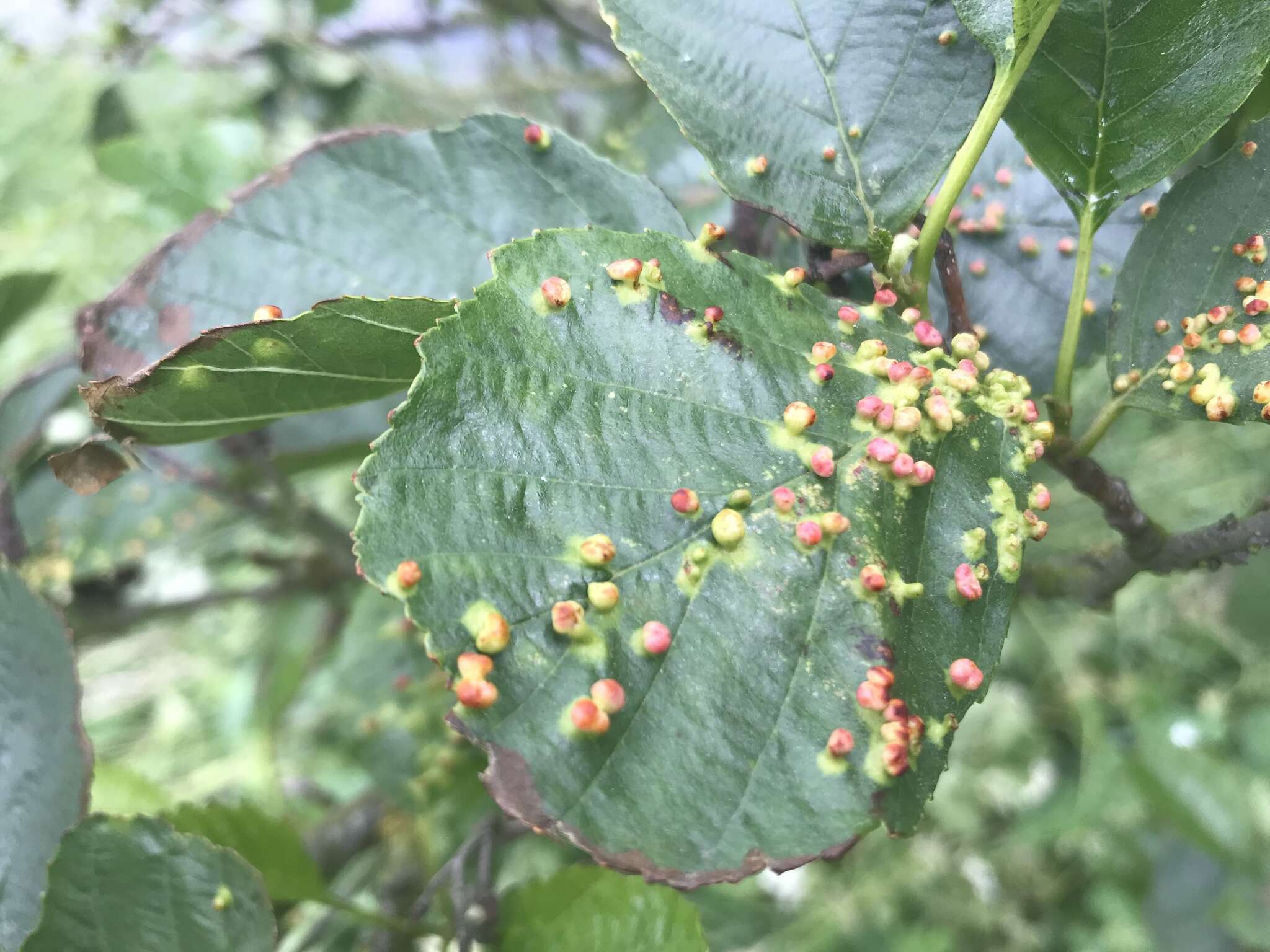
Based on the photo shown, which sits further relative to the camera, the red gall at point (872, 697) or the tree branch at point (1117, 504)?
the tree branch at point (1117, 504)

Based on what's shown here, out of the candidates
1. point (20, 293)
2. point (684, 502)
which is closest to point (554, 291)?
point (684, 502)

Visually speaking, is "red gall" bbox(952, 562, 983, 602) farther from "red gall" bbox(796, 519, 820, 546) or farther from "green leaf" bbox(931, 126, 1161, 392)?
"green leaf" bbox(931, 126, 1161, 392)

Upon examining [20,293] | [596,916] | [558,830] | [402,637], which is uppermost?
[558,830]

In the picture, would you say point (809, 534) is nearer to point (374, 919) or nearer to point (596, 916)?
point (596, 916)

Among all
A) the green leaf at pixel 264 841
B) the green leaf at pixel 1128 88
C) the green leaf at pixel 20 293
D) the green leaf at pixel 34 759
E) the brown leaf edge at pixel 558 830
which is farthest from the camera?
the green leaf at pixel 20 293

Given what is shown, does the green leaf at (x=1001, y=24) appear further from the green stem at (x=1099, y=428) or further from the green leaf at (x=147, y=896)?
the green leaf at (x=147, y=896)

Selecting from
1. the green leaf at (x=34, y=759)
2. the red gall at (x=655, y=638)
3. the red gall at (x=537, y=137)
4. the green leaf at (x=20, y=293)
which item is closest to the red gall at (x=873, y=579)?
the red gall at (x=655, y=638)

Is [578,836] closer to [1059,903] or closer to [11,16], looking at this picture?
[1059,903]
